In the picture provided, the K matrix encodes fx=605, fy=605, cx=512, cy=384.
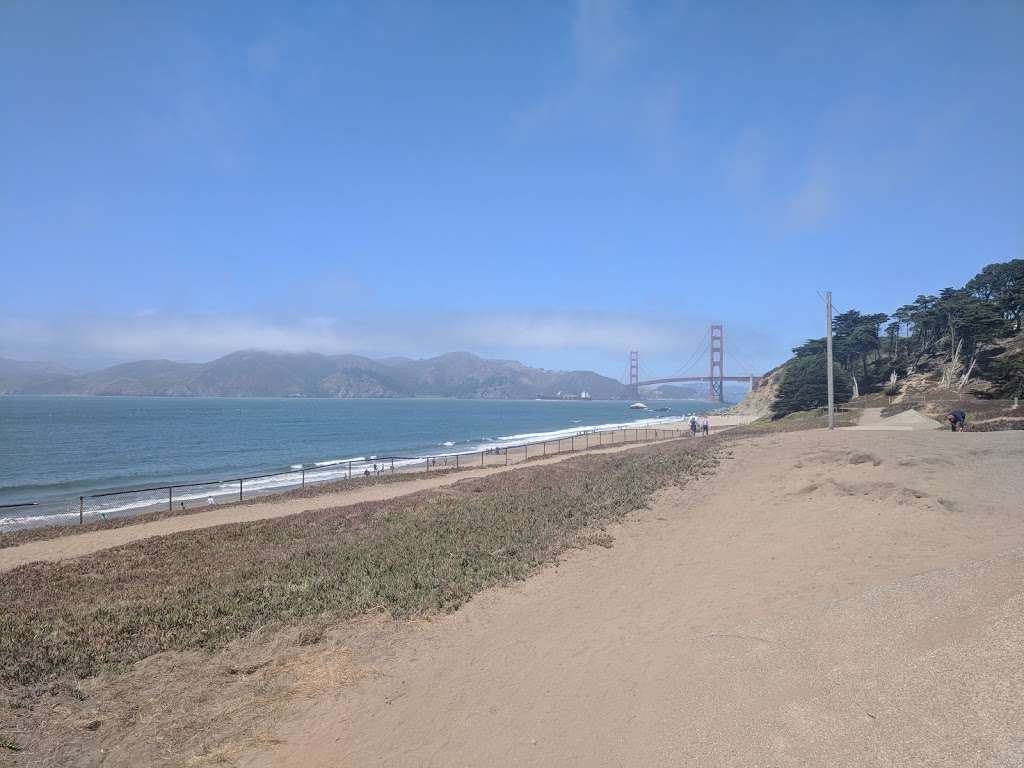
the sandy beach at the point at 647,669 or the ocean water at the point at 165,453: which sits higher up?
the sandy beach at the point at 647,669

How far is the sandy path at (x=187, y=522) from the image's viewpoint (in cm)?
1686

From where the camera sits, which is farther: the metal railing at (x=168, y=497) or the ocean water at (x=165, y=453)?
the ocean water at (x=165, y=453)

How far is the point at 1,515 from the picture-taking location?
91.0 ft

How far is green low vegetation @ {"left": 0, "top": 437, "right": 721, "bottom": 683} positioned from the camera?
27.4 ft

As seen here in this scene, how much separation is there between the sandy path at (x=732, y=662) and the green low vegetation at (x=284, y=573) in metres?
1.36

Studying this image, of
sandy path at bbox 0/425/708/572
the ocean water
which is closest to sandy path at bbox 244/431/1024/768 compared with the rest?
sandy path at bbox 0/425/708/572

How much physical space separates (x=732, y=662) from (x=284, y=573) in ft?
26.7

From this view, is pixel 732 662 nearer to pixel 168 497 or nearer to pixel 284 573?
pixel 284 573

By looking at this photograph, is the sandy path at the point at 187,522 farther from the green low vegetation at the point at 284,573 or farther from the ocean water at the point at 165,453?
the ocean water at the point at 165,453

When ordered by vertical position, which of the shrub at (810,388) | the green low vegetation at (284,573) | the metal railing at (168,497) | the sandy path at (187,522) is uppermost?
the shrub at (810,388)

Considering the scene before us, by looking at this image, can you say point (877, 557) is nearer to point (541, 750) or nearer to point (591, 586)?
point (591, 586)

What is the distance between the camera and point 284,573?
11.3m

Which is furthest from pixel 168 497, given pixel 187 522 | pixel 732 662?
pixel 732 662

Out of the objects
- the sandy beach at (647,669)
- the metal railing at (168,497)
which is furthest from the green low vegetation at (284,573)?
the metal railing at (168,497)
